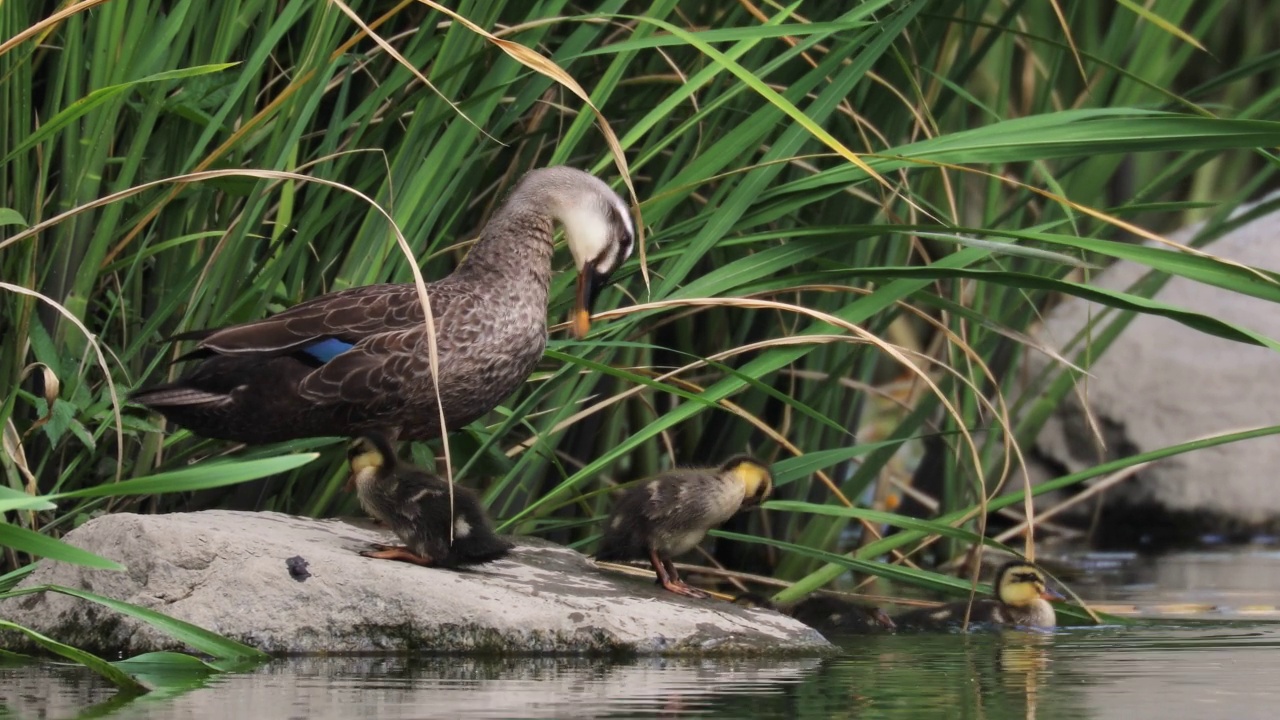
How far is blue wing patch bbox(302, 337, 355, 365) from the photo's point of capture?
14.0ft

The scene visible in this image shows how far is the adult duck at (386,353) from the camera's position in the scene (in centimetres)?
425

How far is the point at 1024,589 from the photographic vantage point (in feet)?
16.4

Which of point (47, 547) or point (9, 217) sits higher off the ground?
point (9, 217)

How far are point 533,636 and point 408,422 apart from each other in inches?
29.6

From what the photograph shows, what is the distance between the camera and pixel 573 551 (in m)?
4.81

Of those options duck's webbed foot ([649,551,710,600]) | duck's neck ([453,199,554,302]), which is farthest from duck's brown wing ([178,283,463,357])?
duck's webbed foot ([649,551,710,600])

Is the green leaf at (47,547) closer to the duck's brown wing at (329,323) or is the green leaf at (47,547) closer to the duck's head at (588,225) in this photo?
the duck's brown wing at (329,323)

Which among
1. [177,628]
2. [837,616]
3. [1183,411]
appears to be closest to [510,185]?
[837,616]

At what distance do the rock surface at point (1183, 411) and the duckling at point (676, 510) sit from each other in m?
3.65

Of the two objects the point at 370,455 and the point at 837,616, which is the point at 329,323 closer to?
the point at 370,455

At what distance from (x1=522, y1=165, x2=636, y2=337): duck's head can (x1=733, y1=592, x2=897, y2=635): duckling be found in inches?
40.0

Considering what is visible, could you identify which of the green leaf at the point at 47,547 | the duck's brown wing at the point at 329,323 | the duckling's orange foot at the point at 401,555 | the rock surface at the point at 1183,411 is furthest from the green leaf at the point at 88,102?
the rock surface at the point at 1183,411

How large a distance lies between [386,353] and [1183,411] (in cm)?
539

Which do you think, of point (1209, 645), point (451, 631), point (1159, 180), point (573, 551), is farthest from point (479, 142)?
point (1209, 645)
